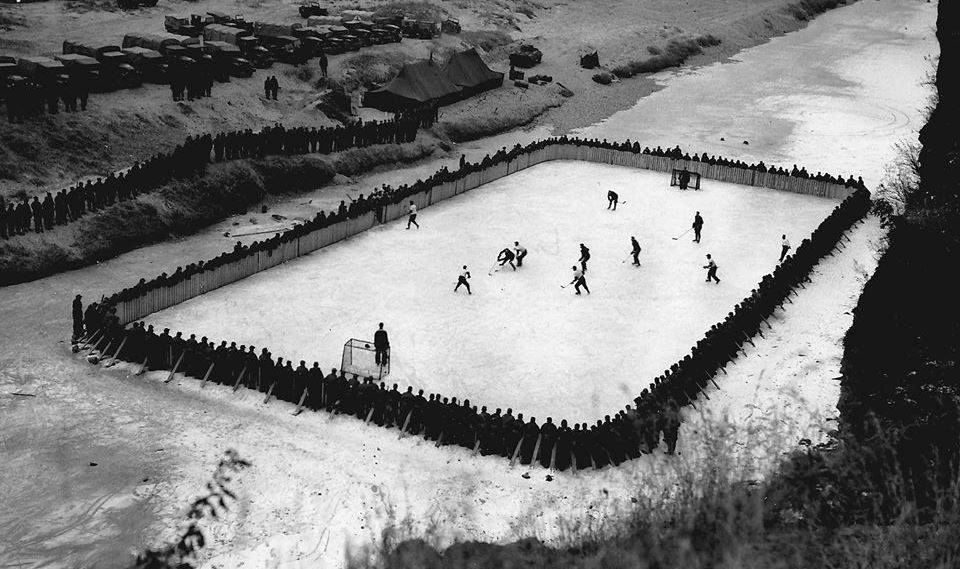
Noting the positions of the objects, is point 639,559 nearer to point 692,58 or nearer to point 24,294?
point 24,294

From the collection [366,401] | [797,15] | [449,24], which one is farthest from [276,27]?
[797,15]

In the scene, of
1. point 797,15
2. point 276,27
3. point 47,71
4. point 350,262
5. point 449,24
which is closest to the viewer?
point 350,262

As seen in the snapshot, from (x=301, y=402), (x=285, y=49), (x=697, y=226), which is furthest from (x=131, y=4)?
(x=301, y=402)

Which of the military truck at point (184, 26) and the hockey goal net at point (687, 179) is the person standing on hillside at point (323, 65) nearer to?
the military truck at point (184, 26)

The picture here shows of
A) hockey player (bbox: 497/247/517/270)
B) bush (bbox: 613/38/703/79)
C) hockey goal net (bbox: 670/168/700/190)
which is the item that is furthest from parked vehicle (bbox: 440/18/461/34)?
hockey player (bbox: 497/247/517/270)

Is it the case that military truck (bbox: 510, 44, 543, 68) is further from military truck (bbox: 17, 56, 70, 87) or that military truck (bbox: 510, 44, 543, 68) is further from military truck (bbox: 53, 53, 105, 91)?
military truck (bbox: 17, 56, 70, 87)
